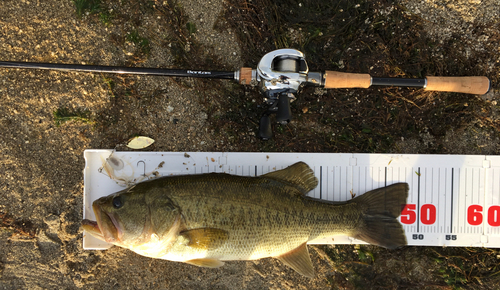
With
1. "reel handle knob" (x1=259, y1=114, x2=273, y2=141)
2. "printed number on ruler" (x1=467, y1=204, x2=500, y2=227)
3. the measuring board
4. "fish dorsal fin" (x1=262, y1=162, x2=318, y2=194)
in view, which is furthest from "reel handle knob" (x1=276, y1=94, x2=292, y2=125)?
"printed number on ruler" (x1=467, y1=204, x2=500, y2=227)

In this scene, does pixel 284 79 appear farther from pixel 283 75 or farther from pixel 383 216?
pixel 383 216

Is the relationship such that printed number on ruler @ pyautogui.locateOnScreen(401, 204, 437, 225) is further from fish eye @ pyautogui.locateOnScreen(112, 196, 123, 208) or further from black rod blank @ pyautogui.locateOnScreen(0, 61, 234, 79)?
fish eye @ pyautogui.locateOnScreen(112, 196, 123, 208)

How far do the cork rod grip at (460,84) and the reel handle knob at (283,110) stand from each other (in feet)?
5.36

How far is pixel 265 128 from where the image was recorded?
3.02 metres

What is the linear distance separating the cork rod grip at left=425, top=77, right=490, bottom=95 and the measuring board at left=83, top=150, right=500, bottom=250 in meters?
0.75

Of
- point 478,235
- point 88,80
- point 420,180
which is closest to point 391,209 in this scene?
point 420,180

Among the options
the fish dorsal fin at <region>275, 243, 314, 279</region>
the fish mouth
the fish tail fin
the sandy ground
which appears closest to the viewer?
the fish mouth

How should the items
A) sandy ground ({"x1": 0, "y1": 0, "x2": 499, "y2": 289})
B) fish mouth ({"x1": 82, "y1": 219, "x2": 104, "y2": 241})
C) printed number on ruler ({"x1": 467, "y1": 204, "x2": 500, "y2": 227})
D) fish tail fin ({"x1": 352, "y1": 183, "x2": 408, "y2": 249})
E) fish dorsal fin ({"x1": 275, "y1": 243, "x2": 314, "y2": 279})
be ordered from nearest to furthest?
fish mouth ({"x1": 82, "y1": 219, "x2": 104, "y2": 241})
fish dorsal fin ({"x1": 275, "y1": 243, "x2": 314, "y2": 279})
fish tail fin ({"x1": 352, "y1": 183, "x2": 408, "y2": 249})
printed number on ruler ({"x1": 467, "y1": 204, "x2": 500, "y2": 227})
sandy ground ({"x1": 0, "y1": 0, "x2": 499, "y2": 289})

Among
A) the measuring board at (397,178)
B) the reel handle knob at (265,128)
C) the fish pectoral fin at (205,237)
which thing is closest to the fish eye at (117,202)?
the fish pectoral fin at (205,237)

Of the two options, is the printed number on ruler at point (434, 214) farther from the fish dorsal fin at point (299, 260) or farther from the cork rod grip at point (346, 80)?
the cork rod grip at point (346, 80)

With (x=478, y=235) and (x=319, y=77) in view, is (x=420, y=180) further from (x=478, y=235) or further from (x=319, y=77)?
(x=319, y=77)

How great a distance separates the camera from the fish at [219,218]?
97.3 inches

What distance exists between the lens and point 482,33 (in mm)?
3355

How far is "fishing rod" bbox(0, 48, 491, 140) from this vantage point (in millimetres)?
2648
